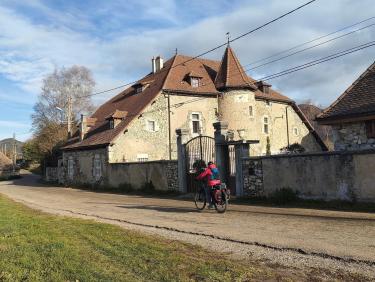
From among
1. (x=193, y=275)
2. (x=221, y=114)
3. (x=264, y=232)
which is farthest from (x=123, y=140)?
(x=193, y=275)

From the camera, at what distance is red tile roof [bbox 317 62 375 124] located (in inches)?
704

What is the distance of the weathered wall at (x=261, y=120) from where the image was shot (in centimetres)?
3553

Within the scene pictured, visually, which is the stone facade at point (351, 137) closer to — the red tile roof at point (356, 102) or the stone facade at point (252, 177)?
the red tile roof at point (356, 102)

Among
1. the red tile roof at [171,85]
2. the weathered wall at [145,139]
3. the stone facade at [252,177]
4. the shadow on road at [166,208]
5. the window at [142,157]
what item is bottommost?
→ the shadow on road at [166,208]

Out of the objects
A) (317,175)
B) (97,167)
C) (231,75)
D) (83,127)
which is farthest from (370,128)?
(83,127)

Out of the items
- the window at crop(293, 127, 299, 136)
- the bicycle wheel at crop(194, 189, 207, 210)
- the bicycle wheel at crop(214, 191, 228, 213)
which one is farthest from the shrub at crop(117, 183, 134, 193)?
the window at crop(293, 127, 299, 136)

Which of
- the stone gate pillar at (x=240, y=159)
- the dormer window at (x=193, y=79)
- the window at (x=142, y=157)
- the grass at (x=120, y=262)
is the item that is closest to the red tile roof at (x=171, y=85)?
the dormer window at (x=193, y=79)

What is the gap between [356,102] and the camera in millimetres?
18484

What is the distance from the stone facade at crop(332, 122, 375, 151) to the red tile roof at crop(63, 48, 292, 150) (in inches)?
653

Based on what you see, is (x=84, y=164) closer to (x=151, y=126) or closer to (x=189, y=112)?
(x=151, y=126)

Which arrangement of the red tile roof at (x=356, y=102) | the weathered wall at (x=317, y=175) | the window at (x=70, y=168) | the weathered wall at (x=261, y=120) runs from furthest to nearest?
the window at (x=70, y=168), the weathered wall at (x=261, y=120), the red tile roof at (x=356, y=102), the weathered wall at (x=317, y=175)

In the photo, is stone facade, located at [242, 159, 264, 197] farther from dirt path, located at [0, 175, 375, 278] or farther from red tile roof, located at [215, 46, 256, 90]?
red tile roof, located at [215, 46, 256, 90]

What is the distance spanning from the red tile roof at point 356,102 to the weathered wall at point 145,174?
322 inches

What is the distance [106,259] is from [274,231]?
4.40 metres
